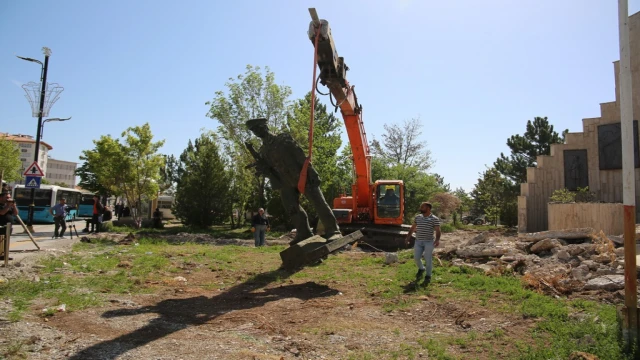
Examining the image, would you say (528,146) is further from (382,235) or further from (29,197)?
(29,197)

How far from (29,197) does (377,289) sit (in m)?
30.3

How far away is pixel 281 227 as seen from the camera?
2817 cm

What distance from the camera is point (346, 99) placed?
515 inches

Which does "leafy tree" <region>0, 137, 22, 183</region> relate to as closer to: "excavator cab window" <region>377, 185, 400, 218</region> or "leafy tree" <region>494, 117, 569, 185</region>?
"excavator cab window" <region>377, 185, 400, 218</region>

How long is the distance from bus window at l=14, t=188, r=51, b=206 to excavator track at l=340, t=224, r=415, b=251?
81.3ft

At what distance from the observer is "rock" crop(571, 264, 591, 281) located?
799 centimetres

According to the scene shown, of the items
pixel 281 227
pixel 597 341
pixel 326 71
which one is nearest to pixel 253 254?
pixel 326 71

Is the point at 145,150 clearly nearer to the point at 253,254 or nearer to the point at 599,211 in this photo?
the point at 253,254

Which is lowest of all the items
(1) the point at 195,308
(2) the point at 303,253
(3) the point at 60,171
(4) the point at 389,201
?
(1) the point at 195,308

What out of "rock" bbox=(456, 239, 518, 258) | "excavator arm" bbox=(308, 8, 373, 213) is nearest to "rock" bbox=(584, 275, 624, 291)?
"rock" bbox=(456, 239, 518, 258)

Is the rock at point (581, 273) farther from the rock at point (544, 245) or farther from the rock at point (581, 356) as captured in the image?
the rock at point (581, 356)

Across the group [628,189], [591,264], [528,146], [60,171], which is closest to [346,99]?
[591,264]

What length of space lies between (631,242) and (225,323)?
487cm

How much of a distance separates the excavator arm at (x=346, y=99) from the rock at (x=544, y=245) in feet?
20.8
